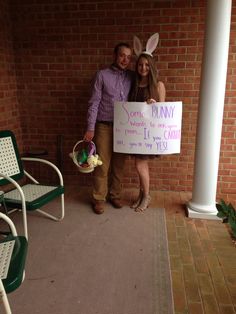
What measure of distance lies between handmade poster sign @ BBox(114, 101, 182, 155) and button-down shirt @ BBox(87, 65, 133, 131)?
0.31 feet

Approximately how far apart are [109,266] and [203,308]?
2.32 feet

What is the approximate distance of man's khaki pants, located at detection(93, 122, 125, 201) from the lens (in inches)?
118

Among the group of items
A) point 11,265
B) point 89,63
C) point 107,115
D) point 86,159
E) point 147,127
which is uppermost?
point 89,63

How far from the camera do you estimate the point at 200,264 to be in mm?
2260

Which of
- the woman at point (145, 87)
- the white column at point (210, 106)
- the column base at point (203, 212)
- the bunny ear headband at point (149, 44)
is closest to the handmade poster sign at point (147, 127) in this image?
the woman at point (145, 87)

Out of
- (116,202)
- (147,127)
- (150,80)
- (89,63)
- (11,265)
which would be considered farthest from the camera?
(89,63)

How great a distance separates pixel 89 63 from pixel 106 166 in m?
1.19

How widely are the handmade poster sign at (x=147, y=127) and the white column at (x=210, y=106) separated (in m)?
0.24

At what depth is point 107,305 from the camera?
1.87 metres

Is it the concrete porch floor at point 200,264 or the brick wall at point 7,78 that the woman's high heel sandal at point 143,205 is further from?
the brick wall at point 7,78

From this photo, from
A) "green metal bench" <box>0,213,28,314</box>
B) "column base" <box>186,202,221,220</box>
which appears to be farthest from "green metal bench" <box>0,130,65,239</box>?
"column base" <box>186,202,221,220</box>

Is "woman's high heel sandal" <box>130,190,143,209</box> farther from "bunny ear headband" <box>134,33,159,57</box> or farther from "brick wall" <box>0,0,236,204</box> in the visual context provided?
"bunny ear headband" <box>134,33,159,57</box>

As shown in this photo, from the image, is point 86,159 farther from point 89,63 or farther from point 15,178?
point 89,63

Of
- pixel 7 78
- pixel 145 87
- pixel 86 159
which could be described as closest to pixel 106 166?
pixel 86 159
